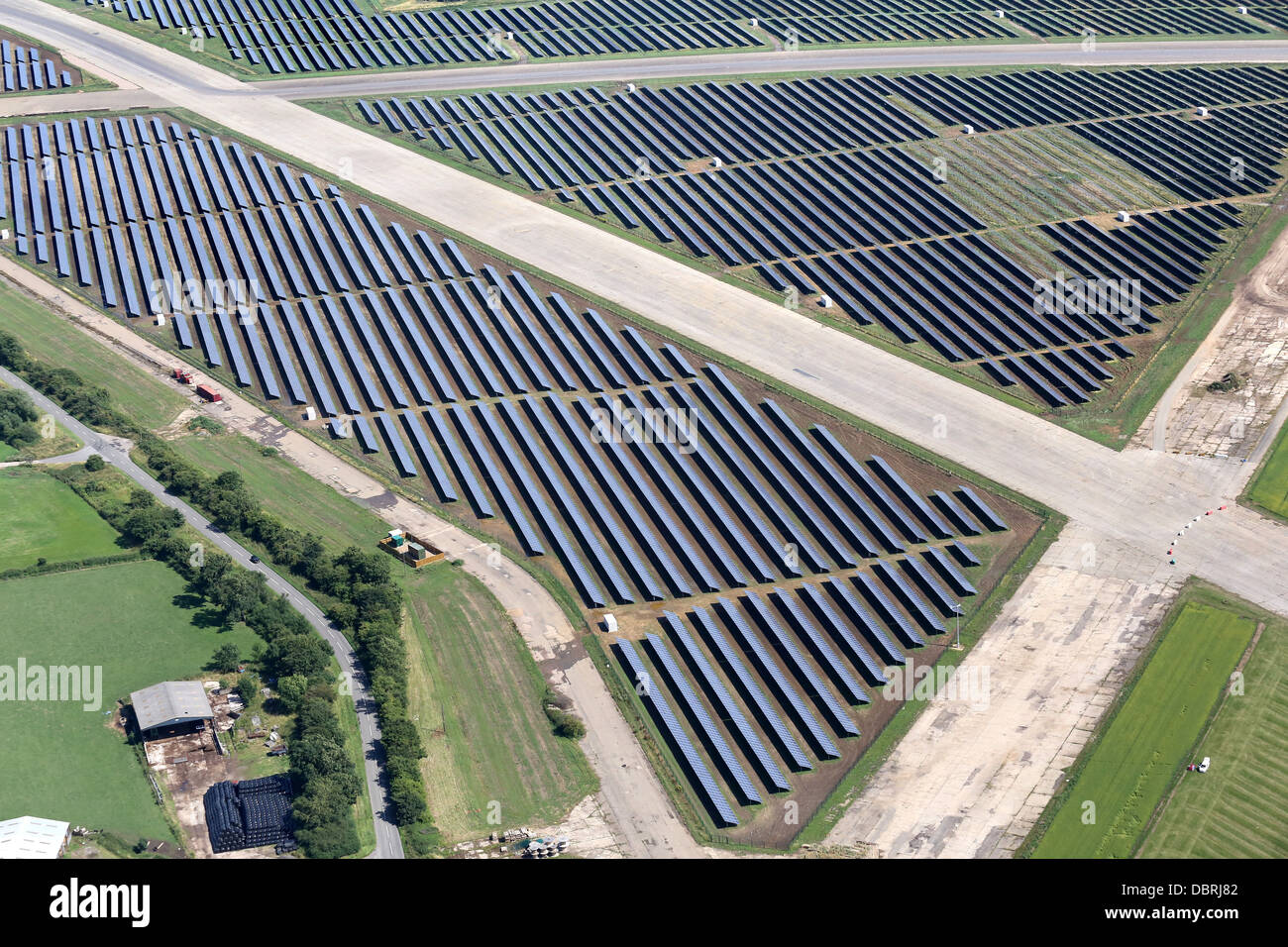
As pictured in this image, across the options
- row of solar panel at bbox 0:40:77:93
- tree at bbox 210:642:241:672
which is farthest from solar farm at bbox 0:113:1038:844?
tree at bbox 210:642:241:672

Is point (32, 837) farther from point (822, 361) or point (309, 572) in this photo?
point (822, 361)

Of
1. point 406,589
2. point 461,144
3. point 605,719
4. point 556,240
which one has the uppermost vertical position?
point 461,144

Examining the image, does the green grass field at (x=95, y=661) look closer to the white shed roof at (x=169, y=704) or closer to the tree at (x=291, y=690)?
the white shed roof at (x=169, y=704)

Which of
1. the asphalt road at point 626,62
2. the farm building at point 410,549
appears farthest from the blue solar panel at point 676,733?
the asphalt road at point 626,62

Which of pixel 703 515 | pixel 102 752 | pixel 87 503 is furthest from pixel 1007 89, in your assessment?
pixel 102 752

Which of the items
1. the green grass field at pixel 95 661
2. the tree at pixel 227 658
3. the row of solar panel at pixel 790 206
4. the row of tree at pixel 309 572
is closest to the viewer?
the green grass field at pixel 95 661

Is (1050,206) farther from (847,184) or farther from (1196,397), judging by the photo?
(1196,397)
